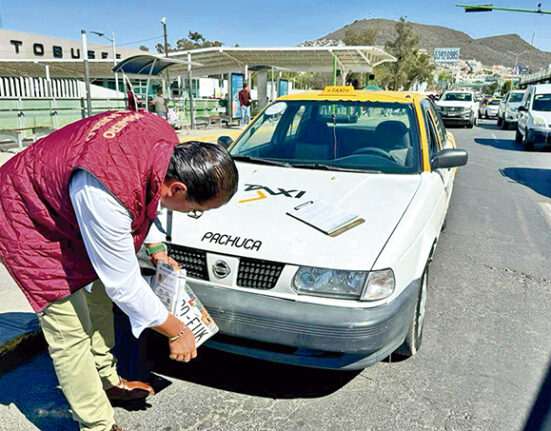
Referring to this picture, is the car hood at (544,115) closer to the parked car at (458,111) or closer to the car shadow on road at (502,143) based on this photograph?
the car shadow on road at (502,143)

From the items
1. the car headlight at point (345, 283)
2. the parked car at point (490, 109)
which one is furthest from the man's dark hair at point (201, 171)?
the parked car at point (490, 109)

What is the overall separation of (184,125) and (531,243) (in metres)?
16.0

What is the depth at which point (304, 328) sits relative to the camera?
7.66 ft

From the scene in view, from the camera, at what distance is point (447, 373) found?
2.92 m

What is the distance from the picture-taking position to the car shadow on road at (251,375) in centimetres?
277

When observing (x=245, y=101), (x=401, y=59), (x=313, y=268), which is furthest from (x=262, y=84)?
(x=401, y=59)

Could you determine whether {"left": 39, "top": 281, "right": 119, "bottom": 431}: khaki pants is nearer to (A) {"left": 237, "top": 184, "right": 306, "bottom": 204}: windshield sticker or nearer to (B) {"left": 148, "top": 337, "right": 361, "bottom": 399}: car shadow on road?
(B) {"left": 148, "top": 337, "right": 361, "bottom": 399}: car shadow on road

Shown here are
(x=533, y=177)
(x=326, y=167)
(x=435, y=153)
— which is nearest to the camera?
(x=326, y=167)

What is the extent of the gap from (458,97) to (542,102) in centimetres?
947

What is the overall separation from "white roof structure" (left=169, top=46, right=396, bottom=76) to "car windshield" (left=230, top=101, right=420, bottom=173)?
18.4 metres

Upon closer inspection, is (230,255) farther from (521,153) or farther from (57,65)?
(57,65)

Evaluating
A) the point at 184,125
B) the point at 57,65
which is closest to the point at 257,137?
the point at 184,125

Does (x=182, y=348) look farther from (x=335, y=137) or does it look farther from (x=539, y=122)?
(x=539, y=122)

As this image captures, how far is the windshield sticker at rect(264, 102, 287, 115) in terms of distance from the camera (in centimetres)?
443
